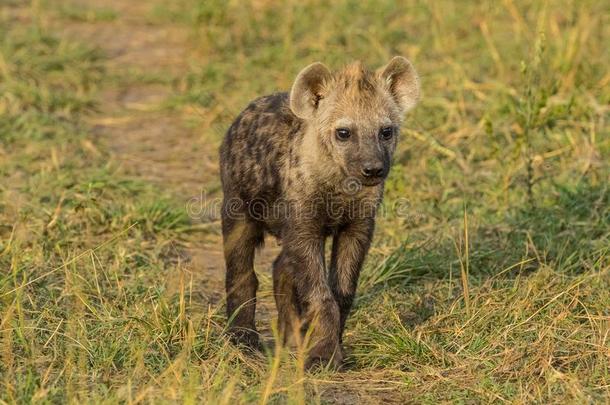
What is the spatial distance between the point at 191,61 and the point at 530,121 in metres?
4.12

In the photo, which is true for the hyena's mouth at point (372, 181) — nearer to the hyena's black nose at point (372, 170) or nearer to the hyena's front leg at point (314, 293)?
the hyena's black nose at point (372, 170)

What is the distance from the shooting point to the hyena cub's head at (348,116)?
5.14 metres

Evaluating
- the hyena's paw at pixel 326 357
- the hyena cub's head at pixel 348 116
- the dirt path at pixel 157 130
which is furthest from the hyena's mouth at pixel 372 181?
the dirt path at pixel 157 130

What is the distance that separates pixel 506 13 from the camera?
36.6 feet

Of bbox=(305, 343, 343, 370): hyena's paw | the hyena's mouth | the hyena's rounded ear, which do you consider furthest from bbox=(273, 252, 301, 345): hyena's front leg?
the hyena's rounded ear

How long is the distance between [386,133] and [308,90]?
0.46 m

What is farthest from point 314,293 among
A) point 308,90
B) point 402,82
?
point 402,82

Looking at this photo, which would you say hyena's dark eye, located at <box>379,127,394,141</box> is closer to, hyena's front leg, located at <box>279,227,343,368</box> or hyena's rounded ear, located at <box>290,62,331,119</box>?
hyena's rounded ear, located at <box>290,62,331,119</box>

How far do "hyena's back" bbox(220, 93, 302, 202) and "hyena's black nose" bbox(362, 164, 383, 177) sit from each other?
0.54m

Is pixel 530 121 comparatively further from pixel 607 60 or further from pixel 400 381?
pixel 400 381

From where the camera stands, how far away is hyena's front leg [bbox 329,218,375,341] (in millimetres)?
5285

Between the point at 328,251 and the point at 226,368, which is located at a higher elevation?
the point at 226,368

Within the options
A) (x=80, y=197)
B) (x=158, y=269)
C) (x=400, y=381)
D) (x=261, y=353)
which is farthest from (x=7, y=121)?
(x=400, y=381)

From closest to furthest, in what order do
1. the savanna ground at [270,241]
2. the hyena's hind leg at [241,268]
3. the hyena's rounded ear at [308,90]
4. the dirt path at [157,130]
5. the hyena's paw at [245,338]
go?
1. the savanna ground at [270,241]
2. the hyena's rounded ear at [308,90]
3. the hyena's paw at [245,338]
4. the hyena's hind leg at [241,268]
5. the dirt path at [157,130]
